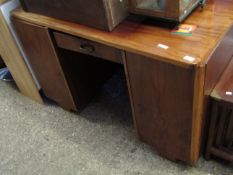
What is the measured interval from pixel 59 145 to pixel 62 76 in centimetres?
39

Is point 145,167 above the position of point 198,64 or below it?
below

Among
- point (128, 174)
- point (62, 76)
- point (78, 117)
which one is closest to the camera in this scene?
point (128, 174)

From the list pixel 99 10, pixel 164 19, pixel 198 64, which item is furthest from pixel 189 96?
pixel 99 10

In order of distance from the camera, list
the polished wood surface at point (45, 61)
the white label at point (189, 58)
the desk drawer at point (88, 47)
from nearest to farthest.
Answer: the white label at point (189, 58) < the desk drawer at point (88, 47) < the polished wood surface at point (45, 61)

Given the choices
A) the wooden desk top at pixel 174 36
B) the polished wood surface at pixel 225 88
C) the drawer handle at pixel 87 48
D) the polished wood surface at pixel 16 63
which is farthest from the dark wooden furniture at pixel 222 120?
the polished wood surface at pixel 16 63

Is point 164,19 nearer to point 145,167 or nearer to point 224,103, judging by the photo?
point 224,103

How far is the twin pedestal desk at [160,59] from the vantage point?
1.00 m

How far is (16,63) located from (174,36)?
1023mm

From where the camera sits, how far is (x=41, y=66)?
157 centimetres

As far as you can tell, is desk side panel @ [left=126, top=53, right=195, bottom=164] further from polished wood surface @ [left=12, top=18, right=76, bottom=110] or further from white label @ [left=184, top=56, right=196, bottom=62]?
polished wood surface @ [left=12, top=18, right=76, bottom=110]

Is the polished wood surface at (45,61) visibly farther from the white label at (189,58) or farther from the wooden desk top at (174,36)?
the white label at (189,58)

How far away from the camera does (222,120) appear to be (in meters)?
1.20

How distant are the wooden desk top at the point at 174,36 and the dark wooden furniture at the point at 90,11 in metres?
0.03

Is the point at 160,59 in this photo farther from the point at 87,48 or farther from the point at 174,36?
the point at 87,48
